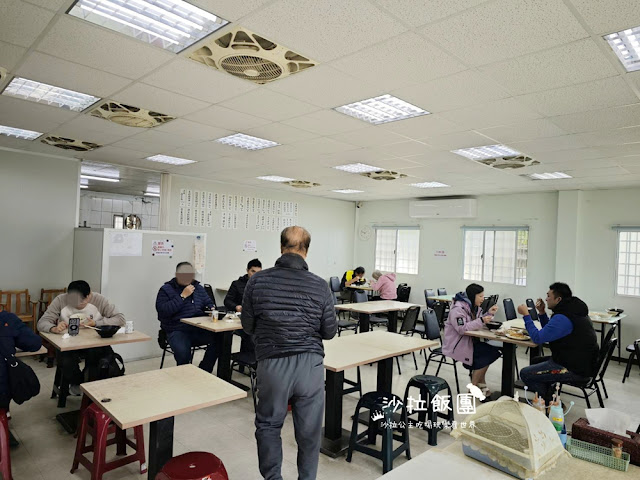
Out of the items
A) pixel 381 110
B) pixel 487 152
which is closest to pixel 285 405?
pixel 381 110

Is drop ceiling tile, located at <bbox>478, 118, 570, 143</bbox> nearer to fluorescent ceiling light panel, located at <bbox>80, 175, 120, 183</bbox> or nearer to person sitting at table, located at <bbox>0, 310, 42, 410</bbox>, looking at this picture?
person sitting at table, located at <bbox>0, 310, 42, 410</bbox>

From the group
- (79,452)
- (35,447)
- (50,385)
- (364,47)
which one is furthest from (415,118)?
(50,385)

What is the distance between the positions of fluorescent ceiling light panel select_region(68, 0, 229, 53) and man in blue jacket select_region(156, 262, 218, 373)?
2482 millimetres

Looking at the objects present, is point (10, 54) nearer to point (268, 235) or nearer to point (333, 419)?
point (333, 419)

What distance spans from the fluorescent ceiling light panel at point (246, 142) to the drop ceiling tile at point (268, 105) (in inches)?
36.5

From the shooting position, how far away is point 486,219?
8.40 m

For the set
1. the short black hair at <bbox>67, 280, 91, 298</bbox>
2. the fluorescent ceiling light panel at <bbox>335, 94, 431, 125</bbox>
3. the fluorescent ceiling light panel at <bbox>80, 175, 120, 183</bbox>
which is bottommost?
the short black hair at <bbox>67, 280, 91, 298</bbox>

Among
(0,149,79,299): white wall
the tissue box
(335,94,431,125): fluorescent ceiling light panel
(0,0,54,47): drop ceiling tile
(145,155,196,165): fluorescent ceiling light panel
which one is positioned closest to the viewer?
the tissue box

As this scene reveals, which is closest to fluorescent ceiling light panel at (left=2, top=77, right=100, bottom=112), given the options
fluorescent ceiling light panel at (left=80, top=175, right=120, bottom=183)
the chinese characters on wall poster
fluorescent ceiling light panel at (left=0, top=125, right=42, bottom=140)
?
fluorescent ceiling light panel at (left=0, top=125, right=42, bottom=140)

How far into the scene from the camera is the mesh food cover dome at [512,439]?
5.01 ft

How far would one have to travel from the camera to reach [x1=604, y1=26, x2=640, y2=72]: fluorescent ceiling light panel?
213cm

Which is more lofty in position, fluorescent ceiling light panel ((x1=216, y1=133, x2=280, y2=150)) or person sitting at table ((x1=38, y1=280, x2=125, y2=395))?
fluorescent ceiling light panel ((x1=216, y1=133, x2=280, y2=150))

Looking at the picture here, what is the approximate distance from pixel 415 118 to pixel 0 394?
3.60m

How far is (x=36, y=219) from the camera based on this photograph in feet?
18.9
